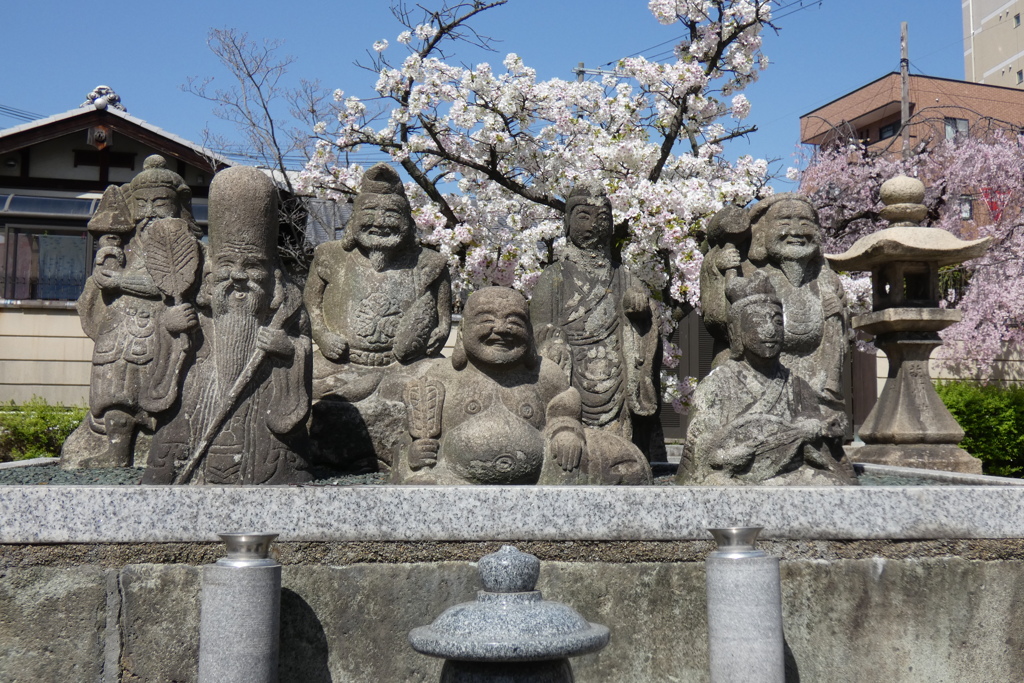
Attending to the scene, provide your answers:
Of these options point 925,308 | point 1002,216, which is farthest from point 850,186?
point 925,308

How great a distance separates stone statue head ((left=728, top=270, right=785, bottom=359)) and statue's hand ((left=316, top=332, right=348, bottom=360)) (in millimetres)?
2512

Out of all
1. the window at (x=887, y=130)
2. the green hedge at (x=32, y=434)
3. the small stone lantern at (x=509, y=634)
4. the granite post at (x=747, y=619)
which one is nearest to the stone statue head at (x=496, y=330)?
the granite post at (x=747, y=619)

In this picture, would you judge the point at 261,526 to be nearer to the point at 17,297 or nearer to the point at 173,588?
the point at 173,588

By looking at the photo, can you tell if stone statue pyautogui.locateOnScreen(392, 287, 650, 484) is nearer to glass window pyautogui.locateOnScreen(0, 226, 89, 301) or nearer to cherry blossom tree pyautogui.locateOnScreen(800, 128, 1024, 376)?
cherry blossom tree pyautogui.locateOnScreen(800, 128, 1024, 376)

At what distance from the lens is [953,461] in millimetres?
7621

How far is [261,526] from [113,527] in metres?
0.61

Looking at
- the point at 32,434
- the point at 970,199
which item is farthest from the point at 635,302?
the point at 970,199

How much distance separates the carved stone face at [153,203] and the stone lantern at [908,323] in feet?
18.5

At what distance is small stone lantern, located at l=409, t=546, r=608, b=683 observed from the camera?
256cm

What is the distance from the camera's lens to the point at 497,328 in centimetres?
447

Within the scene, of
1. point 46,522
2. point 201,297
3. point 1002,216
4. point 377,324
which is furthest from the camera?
point 1002,216

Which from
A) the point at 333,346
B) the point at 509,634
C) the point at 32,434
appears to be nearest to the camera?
the point at 509,634

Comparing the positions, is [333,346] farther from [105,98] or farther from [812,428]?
[105,98]

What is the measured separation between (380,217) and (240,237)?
134 cm
